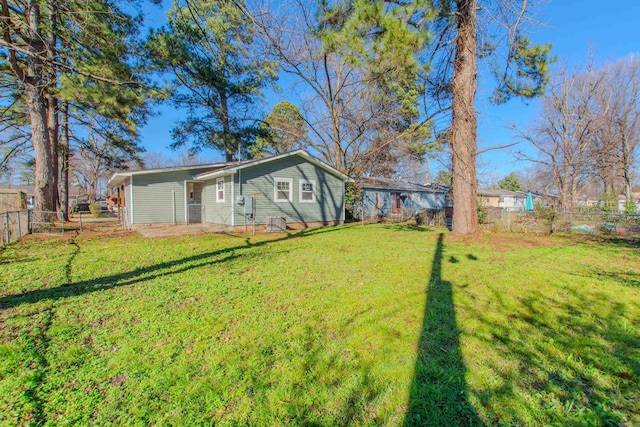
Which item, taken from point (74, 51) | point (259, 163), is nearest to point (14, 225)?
point (74, 51)

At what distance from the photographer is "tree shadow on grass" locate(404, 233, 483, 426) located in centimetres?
201

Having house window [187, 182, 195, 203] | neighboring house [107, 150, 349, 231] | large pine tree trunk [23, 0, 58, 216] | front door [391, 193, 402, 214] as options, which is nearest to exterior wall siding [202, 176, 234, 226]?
neighboring house [107, 150, 349, 231]

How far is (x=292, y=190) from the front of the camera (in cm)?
1377

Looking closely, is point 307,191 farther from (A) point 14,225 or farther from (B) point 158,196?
(A) point 14,225

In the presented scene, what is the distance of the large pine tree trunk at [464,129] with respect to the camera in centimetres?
938

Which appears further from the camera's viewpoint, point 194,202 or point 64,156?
point 64,156

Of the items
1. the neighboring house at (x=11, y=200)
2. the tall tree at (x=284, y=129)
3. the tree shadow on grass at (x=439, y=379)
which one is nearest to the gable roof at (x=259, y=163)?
the tall tree at (x=284, y=129)

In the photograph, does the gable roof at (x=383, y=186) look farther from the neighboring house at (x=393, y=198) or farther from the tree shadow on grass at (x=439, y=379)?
the tree shadow on grass at (x=439, y=379)

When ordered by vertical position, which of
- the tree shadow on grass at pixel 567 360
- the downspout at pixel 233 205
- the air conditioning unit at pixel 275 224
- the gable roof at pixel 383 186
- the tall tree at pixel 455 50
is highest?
the tall tree at pixel 455 50

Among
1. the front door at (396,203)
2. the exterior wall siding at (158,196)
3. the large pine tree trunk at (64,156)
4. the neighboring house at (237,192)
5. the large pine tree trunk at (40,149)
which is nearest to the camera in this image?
the large pine tree trunk at (40,149)

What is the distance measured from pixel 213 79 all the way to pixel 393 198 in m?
15.2

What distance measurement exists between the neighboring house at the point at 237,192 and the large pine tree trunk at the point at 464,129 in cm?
633

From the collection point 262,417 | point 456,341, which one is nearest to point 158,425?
point 262,417

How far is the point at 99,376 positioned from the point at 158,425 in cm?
90
